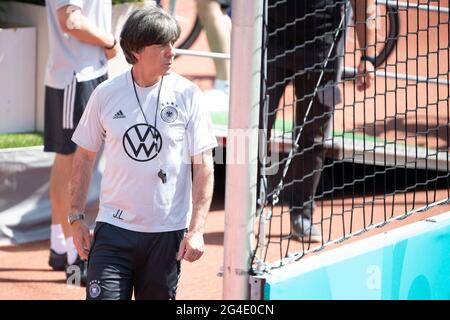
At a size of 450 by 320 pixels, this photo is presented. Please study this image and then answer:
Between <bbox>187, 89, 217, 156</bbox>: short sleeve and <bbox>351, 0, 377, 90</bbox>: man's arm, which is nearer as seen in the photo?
<bbox>187, 89, 217, 156</bbox>: short sleeve

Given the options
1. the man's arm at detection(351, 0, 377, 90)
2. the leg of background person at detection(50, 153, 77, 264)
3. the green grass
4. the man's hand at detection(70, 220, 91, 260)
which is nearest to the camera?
the man's hand at detection(70, 220, 91, 260)

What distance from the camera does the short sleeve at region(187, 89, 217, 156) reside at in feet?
14.1

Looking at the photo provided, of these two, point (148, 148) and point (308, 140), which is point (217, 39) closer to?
point (308, 140)

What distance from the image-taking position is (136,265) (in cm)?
429

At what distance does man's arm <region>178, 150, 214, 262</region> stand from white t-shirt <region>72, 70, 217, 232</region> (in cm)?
4

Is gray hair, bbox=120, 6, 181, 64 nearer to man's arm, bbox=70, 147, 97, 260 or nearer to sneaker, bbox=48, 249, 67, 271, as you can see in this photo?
man's arm, bbox=70, 147, 97, 260

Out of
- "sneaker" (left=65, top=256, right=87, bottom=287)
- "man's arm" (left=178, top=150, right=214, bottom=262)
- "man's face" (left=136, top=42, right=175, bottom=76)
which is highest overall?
"man's face" (left=136, top=42, right=175, bottom=76)

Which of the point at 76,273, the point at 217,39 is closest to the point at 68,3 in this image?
the point at 76,273

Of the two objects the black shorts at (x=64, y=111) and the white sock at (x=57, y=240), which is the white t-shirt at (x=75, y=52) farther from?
the white sock at (x=57, y=240)

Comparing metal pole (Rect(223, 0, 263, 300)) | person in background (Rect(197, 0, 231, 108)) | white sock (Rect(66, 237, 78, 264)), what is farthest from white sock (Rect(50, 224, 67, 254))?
metal pole (Rect(223, 0, 263, 300))

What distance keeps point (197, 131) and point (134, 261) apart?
1.91ft

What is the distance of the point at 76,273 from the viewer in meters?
6.17

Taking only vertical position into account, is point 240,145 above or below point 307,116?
below
